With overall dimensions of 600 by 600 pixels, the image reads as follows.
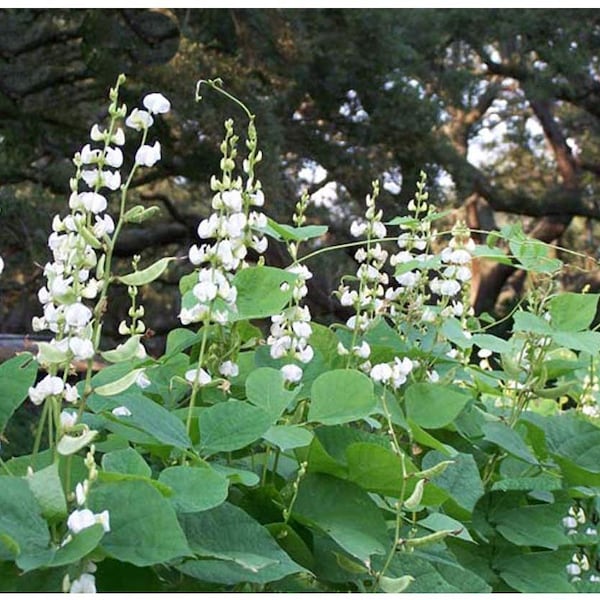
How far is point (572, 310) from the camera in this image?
638 millimetres

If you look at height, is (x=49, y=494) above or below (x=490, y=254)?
below

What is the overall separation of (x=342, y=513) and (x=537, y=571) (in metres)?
0.18

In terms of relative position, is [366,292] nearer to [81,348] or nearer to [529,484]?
[529,484]

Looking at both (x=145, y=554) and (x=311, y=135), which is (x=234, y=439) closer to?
(x=145, y=554)

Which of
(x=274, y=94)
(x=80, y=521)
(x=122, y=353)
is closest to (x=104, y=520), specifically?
(x=80, y=521)

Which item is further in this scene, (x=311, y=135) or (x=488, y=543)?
(x=311, y=135)

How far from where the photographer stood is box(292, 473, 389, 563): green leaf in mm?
434

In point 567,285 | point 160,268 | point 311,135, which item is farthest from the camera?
point 567,285

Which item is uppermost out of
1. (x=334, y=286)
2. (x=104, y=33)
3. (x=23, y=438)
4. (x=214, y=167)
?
(x=104, y=33)

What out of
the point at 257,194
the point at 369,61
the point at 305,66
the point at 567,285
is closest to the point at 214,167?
the point at 305,66

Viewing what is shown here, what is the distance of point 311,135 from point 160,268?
5606mm

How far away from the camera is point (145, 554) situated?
0.34m

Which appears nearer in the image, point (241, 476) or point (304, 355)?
point (241, 476)

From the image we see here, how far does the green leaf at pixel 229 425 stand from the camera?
0.43m
